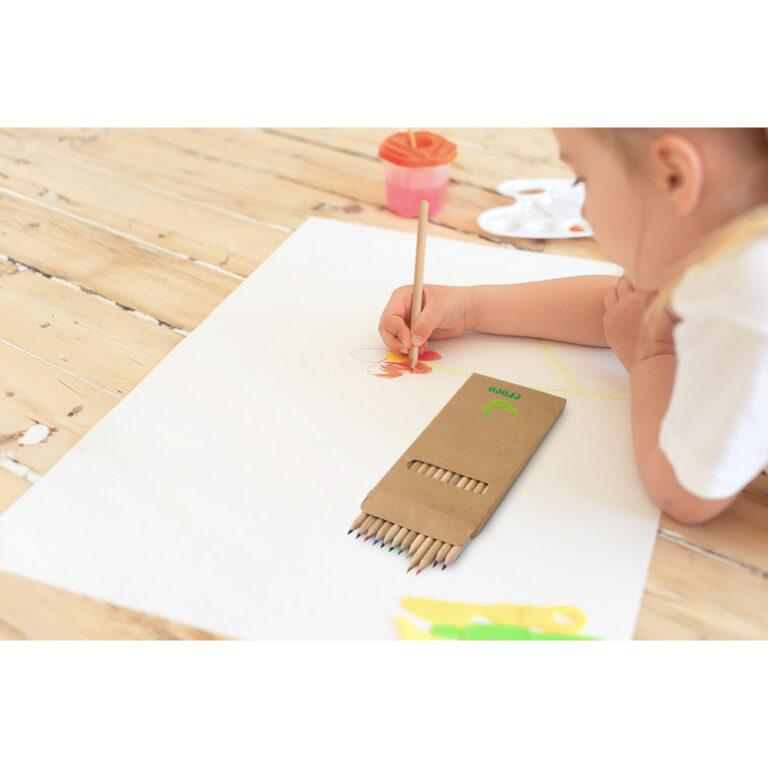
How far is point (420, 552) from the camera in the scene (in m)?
0.72

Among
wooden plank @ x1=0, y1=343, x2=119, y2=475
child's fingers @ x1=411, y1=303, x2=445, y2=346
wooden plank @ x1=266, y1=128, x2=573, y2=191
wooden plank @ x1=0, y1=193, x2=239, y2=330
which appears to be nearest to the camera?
wooden plank @ x1=0, y1=343, x2=119, y2=475

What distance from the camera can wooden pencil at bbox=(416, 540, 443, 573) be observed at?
2.32 ft

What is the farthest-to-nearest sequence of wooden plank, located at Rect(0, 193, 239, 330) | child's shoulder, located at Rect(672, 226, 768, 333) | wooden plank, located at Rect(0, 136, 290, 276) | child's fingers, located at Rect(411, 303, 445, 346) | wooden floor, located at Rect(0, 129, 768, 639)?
1. wooden plank, located at Rect(0, 136, 290, 276)
2. wooden plank, located at Rect(0, 193, 239, 330)
3. child's fingers, located at Rect(411, 303, 445, 346)
4. wooden floor, located at Rect(0, 129, 768, 639)
5. child's shoulder, located at Rect(672, 226, 768, 333)

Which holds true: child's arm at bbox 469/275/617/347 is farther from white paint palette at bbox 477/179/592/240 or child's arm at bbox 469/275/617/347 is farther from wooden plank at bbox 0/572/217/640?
wooden plank at bbox 0/572/217/640

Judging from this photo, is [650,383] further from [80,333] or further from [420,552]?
[80,333]

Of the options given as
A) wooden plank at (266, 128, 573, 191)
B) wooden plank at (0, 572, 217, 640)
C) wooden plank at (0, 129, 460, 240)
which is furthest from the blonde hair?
wooden plank at (266, 128, 573, 191)

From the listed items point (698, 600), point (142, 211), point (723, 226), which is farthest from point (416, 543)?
point (142, 211)

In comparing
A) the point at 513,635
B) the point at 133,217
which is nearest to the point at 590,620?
the point at 513,635

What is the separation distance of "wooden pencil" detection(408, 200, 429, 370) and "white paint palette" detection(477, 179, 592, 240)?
296mm

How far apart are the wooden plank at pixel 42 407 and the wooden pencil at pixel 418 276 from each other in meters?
0.28

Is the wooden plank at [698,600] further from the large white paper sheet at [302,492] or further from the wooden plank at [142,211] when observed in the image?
the wooden plank at [142,211]

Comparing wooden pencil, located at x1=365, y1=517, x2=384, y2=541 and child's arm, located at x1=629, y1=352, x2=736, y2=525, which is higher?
child's arm, located at x1=629, y1=352, x2=736, y2=525

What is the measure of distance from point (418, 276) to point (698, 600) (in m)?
0.37

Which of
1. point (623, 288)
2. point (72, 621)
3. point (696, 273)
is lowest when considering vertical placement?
point (72, 621)
